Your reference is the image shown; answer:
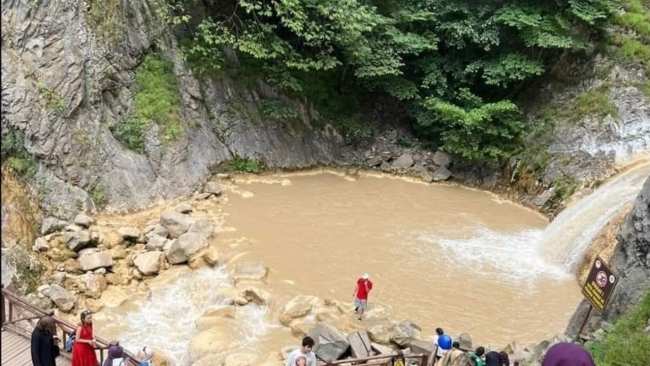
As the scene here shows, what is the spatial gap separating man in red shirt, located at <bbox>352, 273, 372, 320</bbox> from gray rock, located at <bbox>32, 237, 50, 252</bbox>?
7453 millimetres

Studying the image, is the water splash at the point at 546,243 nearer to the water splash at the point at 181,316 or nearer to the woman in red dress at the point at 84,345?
the water splash at the point at 181,316

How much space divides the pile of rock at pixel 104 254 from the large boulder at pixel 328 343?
409 centimetres

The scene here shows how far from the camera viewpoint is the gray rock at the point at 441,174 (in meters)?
22.7

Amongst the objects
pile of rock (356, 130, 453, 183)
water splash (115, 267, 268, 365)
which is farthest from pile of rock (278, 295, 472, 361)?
pile of rock (356, 130, 453, 183)

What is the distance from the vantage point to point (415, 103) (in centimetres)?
2391

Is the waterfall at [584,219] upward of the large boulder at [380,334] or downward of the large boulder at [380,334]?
upward

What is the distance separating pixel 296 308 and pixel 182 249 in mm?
3593

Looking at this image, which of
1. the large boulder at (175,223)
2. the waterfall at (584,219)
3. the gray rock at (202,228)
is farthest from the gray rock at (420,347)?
the large boulder at (175,223)

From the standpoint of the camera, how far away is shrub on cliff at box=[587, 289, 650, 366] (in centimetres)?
715

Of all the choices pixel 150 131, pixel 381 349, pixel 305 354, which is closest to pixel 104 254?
pixel 150 131

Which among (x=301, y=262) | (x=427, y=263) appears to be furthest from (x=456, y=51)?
(x=301, y=262)

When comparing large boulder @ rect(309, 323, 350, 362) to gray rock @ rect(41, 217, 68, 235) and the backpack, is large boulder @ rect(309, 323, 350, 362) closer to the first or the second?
the backpack

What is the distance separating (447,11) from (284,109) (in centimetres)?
771

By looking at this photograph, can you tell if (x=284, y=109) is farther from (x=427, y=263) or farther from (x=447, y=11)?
(x=427, y=263)
